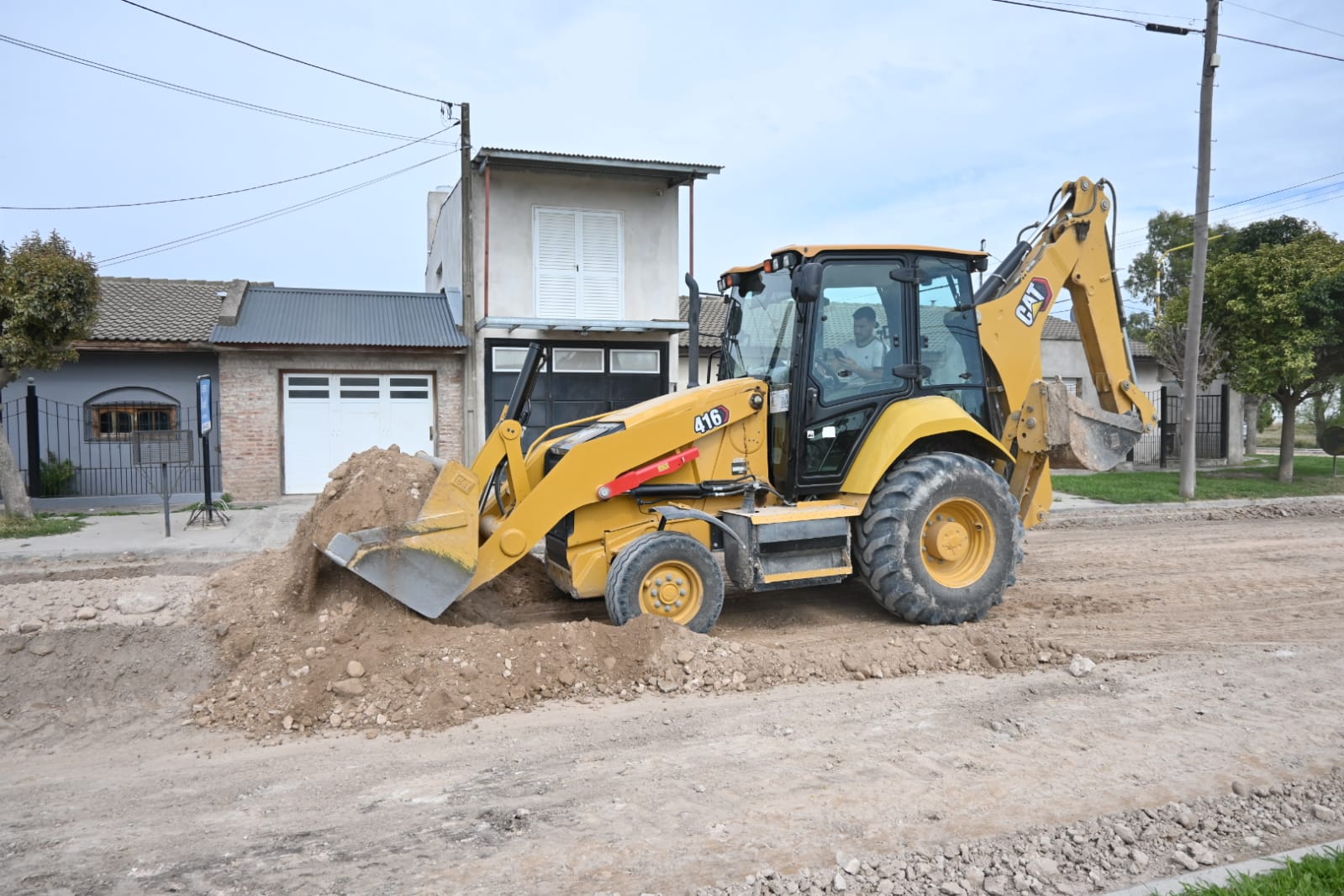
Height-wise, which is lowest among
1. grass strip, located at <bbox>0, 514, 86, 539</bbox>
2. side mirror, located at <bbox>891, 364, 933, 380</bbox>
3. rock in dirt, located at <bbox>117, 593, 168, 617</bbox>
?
grass strip, located at <bbox>0, 514, 86, 539</bbox>

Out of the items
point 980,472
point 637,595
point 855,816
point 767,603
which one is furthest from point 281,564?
point 980,472

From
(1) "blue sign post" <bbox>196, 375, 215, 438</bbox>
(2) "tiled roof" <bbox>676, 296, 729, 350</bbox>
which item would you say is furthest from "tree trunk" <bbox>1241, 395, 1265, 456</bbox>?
(1) "blue sign post" <bbox>196, 375, 215, 438</bbox>

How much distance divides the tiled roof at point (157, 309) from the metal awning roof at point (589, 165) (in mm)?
5931

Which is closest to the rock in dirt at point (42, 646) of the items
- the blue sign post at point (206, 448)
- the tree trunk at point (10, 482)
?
the blue sign post at point (206, 448)

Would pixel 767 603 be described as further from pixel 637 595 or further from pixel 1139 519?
pixel 1139 519

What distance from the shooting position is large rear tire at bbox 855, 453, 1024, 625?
677 centimetres

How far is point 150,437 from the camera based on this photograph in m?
15.9

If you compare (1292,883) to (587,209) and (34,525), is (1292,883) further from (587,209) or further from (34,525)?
(587,209)

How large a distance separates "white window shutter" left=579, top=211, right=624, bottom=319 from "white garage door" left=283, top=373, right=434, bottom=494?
345cm

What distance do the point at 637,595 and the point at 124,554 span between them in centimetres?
754

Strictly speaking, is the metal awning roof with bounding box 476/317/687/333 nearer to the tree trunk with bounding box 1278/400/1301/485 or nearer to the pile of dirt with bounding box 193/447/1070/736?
the pile of dirt with bounding box 193/447/1070/736

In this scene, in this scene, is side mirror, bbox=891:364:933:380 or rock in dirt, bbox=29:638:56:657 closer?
rock in dirt, bbox=29:638:56:657

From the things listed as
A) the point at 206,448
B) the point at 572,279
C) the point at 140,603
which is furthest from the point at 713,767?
the point at 572,279

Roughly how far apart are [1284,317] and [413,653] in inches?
666
